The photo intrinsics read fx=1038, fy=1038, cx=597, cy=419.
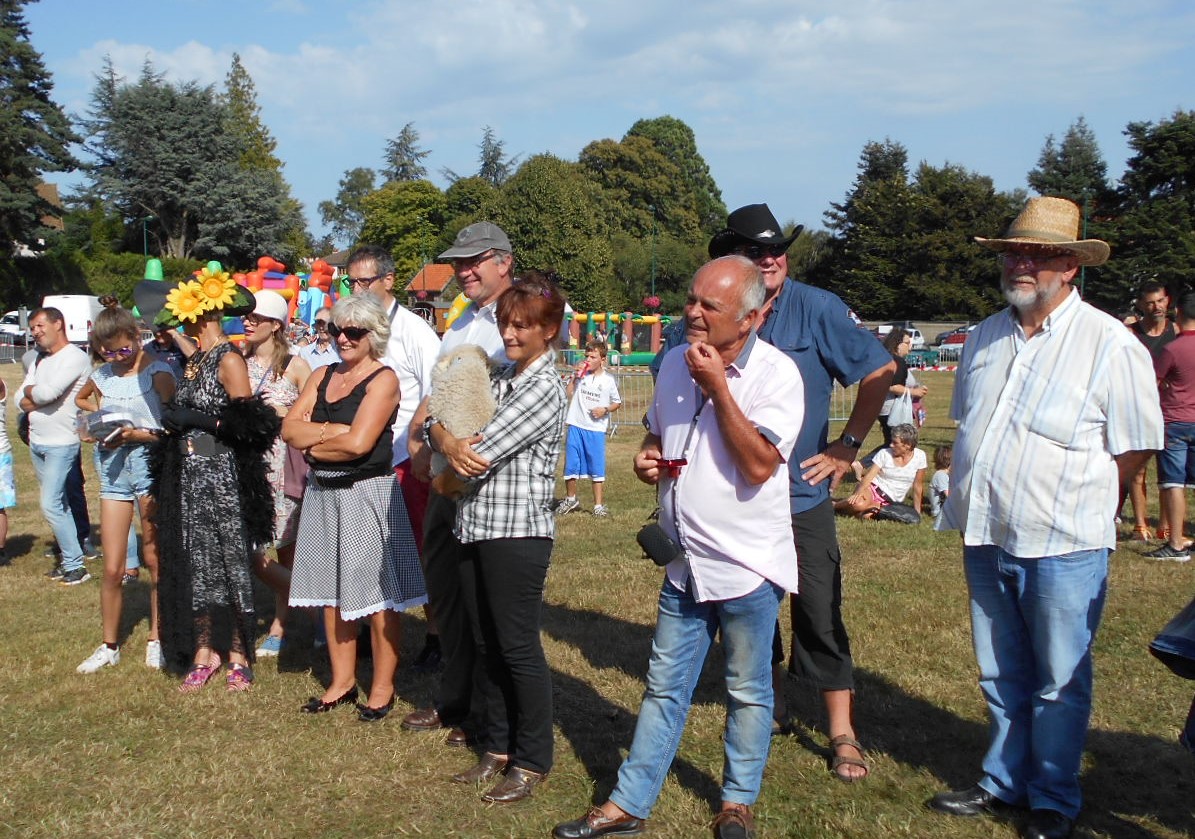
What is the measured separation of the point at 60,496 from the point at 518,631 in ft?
18.1

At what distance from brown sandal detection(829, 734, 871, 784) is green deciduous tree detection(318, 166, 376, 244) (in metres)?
110

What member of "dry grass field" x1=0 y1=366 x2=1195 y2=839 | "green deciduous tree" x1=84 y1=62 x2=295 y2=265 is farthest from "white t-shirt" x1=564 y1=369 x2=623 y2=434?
"green deciduous tree" x1=84 y1=62 x2=295 y2=265

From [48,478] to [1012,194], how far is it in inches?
2597

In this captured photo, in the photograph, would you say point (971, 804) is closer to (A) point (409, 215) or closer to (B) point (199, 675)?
(B) point (199, 675)

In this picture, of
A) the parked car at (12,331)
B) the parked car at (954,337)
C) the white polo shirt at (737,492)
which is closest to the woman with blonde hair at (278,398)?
the white polo shirt at (737,492)

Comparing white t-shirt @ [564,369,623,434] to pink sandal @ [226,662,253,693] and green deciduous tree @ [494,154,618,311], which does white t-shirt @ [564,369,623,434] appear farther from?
green deciduous tree @ [494,154,618,311]

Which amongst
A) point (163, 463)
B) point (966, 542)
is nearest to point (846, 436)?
point (966, 542)

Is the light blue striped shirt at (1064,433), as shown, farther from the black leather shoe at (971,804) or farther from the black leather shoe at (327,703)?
the black leather shoe at (327,703)

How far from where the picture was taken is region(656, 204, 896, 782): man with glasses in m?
4.21

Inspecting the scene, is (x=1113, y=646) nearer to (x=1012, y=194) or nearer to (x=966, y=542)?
(x=966, y=542)

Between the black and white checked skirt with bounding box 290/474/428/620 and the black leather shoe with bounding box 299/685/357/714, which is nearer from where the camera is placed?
the black and white checked skirt with bounding box 290/474/428/620

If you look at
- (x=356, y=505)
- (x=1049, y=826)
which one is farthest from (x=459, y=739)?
(x=1049, y=826)

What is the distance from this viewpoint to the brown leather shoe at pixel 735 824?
11.8 ft

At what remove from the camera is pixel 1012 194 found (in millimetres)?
64875
